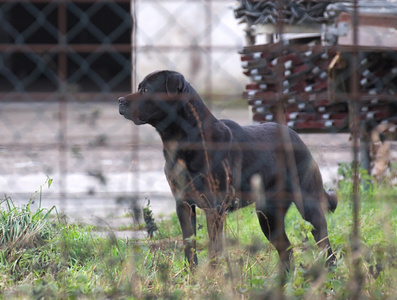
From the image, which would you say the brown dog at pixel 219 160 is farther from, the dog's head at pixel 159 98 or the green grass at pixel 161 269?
the green grass at pixel 161 269

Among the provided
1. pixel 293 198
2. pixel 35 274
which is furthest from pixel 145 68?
pixel 35 274

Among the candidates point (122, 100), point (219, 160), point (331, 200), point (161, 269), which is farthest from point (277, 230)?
point (161, 269)

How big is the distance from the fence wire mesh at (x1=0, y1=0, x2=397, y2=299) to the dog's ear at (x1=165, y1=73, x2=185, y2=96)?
12 mm

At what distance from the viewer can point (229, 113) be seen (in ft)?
19.9

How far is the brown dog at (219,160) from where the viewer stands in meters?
3.37

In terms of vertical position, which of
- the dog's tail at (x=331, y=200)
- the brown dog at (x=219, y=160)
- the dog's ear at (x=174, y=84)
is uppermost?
the dog's ear at (x=174, y=84)

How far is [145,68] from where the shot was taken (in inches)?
172

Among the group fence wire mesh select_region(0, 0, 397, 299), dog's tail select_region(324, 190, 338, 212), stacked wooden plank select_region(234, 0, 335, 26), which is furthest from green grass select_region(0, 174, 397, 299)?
stacked wooden plank select_region(234, 0, 335, 26)

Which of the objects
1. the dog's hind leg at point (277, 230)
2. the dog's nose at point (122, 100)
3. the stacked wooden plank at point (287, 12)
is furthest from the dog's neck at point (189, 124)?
the stacked wooden plank at point (287, 12)

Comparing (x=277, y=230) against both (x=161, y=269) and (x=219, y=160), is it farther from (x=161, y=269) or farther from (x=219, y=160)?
(x=161, y=269)

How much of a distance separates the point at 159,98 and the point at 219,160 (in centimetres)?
50

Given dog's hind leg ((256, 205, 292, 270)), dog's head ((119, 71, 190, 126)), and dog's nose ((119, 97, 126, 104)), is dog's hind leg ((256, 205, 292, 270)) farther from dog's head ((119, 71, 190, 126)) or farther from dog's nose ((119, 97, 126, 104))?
dog's nose ((119, 97, 126, 104))

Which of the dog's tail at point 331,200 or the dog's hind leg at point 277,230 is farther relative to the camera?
the dog's tail at point 331,200

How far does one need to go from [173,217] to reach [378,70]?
90.6 inches
